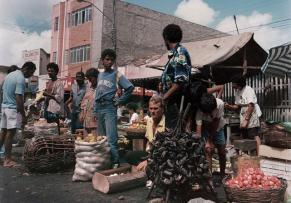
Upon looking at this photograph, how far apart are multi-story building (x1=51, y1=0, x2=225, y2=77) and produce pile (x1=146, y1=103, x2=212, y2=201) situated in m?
27.3

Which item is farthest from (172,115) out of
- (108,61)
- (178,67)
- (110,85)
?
(108,61)

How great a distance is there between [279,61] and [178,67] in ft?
14.2

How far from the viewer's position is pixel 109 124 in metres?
6.05

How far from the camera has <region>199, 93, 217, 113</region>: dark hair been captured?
4.74m

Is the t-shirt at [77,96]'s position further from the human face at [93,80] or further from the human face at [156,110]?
the human face at [156,110]

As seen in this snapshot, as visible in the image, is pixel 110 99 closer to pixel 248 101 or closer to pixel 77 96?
pixel 77 96

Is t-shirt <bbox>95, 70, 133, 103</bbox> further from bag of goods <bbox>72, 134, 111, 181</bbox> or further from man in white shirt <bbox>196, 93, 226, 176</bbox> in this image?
man in white shirt <bbox>196, 93, 226, 176</bbox>

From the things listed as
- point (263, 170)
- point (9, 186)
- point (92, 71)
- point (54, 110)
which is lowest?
point (9, 186)

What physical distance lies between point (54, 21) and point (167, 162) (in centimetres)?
3762

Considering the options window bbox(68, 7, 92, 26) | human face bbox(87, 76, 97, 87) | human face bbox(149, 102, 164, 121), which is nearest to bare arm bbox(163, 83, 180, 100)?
human face bbox(149, 102, 164, 121)

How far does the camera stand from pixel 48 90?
8242 mm

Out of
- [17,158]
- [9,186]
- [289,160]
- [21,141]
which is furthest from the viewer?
[21,141]

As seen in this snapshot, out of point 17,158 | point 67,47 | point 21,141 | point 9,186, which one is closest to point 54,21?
point 67,47

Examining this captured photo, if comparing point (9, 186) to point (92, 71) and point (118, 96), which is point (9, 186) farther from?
point (92, 71)
